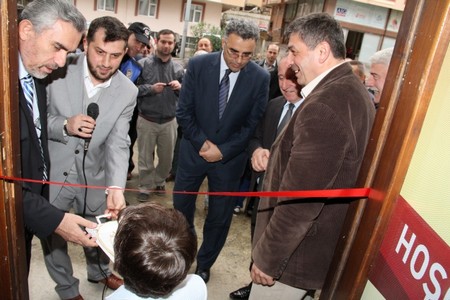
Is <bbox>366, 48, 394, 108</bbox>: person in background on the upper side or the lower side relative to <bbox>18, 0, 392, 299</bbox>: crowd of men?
upper

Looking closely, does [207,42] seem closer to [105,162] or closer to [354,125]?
[105,162]

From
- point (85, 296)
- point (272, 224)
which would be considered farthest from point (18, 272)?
point (85, 296)

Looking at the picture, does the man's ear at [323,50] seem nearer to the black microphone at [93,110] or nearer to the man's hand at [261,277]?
the man's hand at [261,277]

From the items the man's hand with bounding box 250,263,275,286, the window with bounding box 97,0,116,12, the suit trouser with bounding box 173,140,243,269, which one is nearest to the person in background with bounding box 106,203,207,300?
the man's hand with bounding box 250,263,275,286

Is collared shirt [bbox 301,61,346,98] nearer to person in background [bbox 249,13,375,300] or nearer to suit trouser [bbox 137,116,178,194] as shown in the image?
person in background [bbox 249,13,375,300]

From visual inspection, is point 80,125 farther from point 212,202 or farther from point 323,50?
point 323,50

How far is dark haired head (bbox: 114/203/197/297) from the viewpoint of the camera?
118 cm

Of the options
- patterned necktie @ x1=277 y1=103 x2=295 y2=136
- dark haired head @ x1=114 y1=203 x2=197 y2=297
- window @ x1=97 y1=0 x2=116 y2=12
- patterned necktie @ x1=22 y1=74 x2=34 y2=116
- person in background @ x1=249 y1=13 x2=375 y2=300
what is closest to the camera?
dark haired head @ x1=114 y1=203 x2=197 y2=297

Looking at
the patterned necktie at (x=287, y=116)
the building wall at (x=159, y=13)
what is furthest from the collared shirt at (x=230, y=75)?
the building wall at (x=159, y=13)

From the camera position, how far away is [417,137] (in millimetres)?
1089

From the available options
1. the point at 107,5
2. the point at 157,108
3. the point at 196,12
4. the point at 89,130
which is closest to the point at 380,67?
the point at 89,130

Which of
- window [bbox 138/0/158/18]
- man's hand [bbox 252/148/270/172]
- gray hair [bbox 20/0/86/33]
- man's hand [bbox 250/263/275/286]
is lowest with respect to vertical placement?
man's hand [bbox 250/263/275/286]

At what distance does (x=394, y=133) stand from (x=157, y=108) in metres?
3.99

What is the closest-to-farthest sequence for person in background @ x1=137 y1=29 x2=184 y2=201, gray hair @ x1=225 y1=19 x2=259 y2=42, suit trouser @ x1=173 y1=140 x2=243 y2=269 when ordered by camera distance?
gray hair @ x1=225 y1=19 x2=259 y2=42 → suit trouser @ x1=173 y1=140 x2=243 y2=269 → person in background @ x1=137 y1=29 x2=184 y2=201
